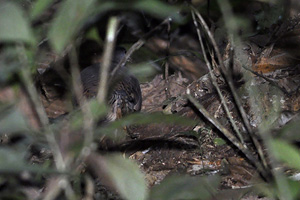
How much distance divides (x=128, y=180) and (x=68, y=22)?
0.38 metres

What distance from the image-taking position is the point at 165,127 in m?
3.72

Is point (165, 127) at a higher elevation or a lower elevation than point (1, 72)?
lower

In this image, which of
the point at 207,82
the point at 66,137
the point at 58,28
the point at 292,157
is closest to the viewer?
the point at 58,28

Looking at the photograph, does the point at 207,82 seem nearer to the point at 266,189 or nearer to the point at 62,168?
the point at 266,189

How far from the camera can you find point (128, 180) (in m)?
1.00

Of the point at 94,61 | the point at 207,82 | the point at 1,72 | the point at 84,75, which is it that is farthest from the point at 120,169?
the point at 94,61

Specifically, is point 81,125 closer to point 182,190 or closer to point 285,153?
point 182,190

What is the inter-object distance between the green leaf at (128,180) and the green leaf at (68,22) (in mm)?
306

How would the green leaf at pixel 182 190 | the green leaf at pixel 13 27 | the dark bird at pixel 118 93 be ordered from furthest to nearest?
the dark bird at pixel 118 93 → the green leaf at pixel 182 190 → the green leaf at pixel 13 27

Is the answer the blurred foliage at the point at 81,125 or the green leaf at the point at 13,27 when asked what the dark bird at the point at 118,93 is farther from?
the green leaf at the point at 13,27

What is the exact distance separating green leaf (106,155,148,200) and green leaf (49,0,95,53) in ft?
1.00

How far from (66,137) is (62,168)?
10cm

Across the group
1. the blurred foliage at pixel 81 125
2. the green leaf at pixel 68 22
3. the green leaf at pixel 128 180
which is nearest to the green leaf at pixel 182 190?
the blurred foliage at pixel 81 125

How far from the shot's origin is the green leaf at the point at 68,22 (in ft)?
2.97
